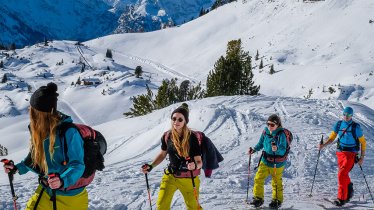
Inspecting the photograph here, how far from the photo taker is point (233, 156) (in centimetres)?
1288

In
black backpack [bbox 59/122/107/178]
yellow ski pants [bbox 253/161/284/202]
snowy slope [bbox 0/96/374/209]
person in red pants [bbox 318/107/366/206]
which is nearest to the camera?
black backpack [bbox 59/122/107/178]

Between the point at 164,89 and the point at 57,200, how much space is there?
930 inches

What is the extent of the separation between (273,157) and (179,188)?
2.59 m

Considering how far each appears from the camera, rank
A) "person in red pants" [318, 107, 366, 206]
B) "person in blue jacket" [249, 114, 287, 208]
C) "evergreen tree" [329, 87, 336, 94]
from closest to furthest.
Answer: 1. "person in blue jacket" [249, 114, 287, 208]
2. "person in red pants" [318, 107, 366, 206]
3. "evergreen tree" [329, 87, 336, 94]

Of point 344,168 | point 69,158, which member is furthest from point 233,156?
point 69,158

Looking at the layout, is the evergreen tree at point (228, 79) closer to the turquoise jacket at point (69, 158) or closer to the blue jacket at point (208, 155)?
the blue jacket at point (208, 155)

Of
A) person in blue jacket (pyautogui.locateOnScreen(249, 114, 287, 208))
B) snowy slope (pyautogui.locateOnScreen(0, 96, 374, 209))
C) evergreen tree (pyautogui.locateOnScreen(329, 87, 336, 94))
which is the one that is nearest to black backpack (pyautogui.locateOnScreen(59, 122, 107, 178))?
person in blue jacket (pyautogui.locateOnScreen(249, 114, 287, 208))

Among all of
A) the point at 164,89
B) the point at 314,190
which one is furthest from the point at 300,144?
the point at 164,89

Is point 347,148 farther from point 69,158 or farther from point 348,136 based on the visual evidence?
point 69,158

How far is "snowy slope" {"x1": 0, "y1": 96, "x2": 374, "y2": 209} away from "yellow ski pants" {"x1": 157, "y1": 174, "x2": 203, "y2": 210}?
279 centimetres

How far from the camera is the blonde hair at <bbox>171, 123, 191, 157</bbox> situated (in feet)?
18.7

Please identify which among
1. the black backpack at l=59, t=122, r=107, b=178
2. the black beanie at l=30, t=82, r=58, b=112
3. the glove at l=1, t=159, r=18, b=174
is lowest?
the glove at l=1, t=159, r=18, b=174

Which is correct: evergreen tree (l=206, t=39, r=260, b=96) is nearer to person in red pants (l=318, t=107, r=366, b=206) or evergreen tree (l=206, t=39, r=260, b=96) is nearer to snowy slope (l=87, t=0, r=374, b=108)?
snowy slope (l=87, t=0, r=374, b=108)

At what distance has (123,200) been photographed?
9.16 metres
